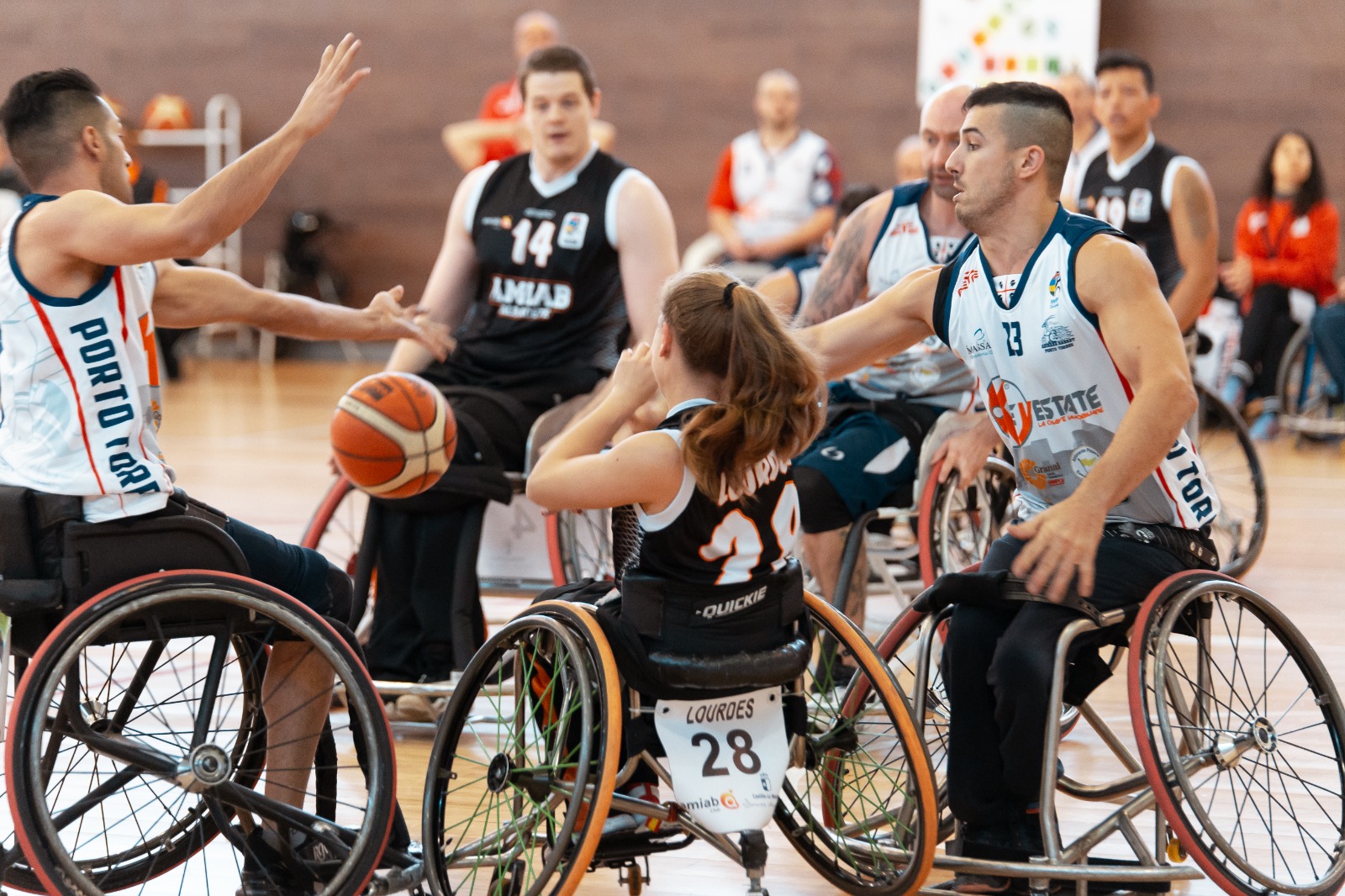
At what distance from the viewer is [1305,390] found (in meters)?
8.42

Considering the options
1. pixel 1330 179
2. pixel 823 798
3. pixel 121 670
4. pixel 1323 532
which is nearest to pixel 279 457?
pixel 121 670

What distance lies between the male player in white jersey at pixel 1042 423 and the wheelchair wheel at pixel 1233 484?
112 cm

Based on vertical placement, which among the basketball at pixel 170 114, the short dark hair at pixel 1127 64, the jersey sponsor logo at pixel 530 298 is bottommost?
the jersey sponsor logo at pixel 530 298

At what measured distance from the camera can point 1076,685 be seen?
2.44 meters

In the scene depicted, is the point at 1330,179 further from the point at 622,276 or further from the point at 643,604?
the point at 643,604

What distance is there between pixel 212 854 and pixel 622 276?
1829mm

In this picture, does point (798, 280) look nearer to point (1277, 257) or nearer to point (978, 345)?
point (978, 345)

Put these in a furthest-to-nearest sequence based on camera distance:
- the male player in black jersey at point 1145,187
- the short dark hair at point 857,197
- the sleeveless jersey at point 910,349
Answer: the short dark hair at point 857,197 < the male player in black jersey at point 1145,187 < the sleeveless jersey at point 910,349

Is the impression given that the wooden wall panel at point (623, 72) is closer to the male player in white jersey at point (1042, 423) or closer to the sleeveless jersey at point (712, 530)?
the male player in white jersey at point (1042, 423)

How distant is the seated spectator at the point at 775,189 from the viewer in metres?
8.82

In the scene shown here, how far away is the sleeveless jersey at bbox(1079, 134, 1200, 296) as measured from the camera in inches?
201

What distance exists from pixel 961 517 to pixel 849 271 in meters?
0.70

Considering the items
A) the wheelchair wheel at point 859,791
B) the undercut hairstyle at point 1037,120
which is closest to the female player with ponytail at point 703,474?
the wheelchair wheel at point 859,791

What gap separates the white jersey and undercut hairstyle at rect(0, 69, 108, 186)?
0.32ft
